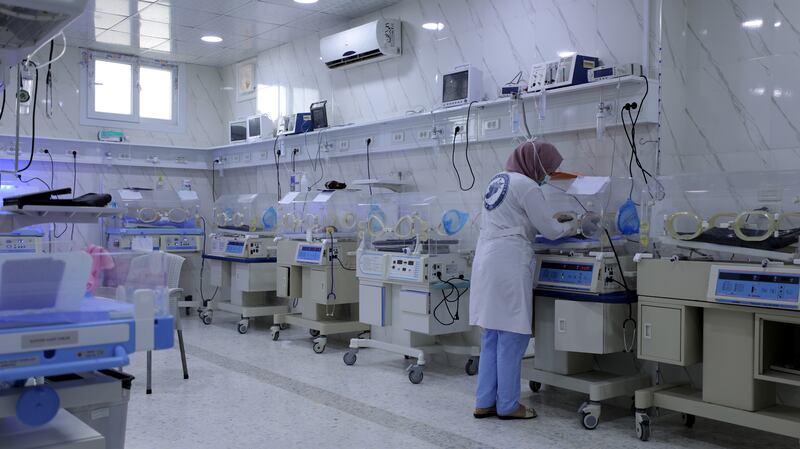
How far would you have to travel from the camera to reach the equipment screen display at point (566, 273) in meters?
3.60

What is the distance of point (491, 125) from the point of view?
4.85 m

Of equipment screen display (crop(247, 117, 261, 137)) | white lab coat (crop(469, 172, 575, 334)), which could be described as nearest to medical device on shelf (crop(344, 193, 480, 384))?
white lab coat (crop(469, 172, 575, 334))

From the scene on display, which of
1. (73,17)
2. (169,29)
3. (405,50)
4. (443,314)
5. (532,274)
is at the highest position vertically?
(169,29)

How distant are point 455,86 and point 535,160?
1.54 meters

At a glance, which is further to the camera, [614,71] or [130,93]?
[130,93]

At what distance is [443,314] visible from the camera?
4492 mm

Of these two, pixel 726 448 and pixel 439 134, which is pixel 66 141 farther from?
pixel 726 448

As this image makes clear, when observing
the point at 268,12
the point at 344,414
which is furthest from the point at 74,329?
the point at 268,12

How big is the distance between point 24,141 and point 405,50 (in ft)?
13.5

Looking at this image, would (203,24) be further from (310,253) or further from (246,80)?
(310,253)

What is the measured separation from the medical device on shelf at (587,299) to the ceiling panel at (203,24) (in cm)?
285

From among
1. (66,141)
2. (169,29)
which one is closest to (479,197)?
(169,29)

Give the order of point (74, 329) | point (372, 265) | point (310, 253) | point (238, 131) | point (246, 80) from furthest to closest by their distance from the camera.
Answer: point (246, 80) → point (238, 131) → point (310, 253) → point (372, 265) → point (74, 329)

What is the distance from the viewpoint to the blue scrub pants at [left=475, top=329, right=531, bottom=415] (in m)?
3.60
